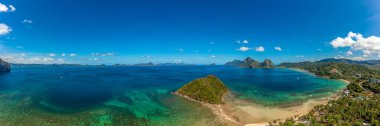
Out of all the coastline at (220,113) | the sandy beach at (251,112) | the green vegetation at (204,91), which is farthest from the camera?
the green vegetation at (204,91)

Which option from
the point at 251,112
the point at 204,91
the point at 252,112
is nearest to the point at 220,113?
the point at 251,112

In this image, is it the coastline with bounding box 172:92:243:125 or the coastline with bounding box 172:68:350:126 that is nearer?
the coastline with bounding box 172:92:243:125

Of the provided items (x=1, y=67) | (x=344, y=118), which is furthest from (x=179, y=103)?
(x=1, y=67)

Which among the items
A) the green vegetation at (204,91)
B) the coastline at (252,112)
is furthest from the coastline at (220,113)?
the green vegetation at (204,91)

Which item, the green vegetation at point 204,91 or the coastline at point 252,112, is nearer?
the coastline at point 252,112

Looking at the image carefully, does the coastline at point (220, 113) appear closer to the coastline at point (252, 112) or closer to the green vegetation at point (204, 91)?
the coastline at point (252, 112)

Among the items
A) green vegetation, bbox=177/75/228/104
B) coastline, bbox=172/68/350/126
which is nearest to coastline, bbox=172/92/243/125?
coastline, bbox=172/68/350/126

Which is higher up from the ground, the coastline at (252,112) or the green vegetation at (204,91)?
the green vegetation at (204,91)

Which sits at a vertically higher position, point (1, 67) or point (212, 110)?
point (1, 67)

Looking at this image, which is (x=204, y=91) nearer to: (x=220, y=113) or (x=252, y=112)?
(x=220, y=113)

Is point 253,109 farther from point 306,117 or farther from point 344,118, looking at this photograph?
point 344,118

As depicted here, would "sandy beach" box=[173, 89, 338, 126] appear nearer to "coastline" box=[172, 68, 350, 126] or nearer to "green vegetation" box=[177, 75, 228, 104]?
"coastline" box=[172, 68, 350, 126]
